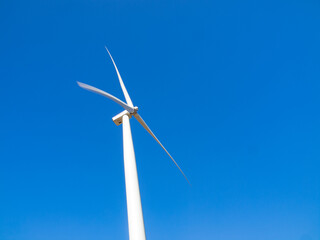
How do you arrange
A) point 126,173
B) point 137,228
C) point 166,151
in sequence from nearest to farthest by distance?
point 137,228 → point 126,173 → point 166,151

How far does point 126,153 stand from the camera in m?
15.1

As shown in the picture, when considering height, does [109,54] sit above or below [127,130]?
above

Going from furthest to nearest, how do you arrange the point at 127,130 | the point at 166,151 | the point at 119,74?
the point at 119,74 → the point at 166,151 → the point at 127,130

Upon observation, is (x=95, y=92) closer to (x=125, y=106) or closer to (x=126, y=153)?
(x=125, y=106)

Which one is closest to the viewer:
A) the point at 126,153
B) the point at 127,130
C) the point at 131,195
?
the point at 131,195

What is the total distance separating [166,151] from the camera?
22328 mm

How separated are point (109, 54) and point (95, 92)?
7654 mm

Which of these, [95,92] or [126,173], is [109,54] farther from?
[126,173]

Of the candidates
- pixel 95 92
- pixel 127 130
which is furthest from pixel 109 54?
pixel 127 130

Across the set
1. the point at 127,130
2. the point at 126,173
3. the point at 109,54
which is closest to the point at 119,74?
the point at 109,54

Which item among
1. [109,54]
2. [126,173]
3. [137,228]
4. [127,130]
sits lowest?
[137,228]

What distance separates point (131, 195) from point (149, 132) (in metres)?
10.2

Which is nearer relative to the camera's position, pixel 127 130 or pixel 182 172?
pixel 127 130

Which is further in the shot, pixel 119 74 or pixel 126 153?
pixel 119 74
